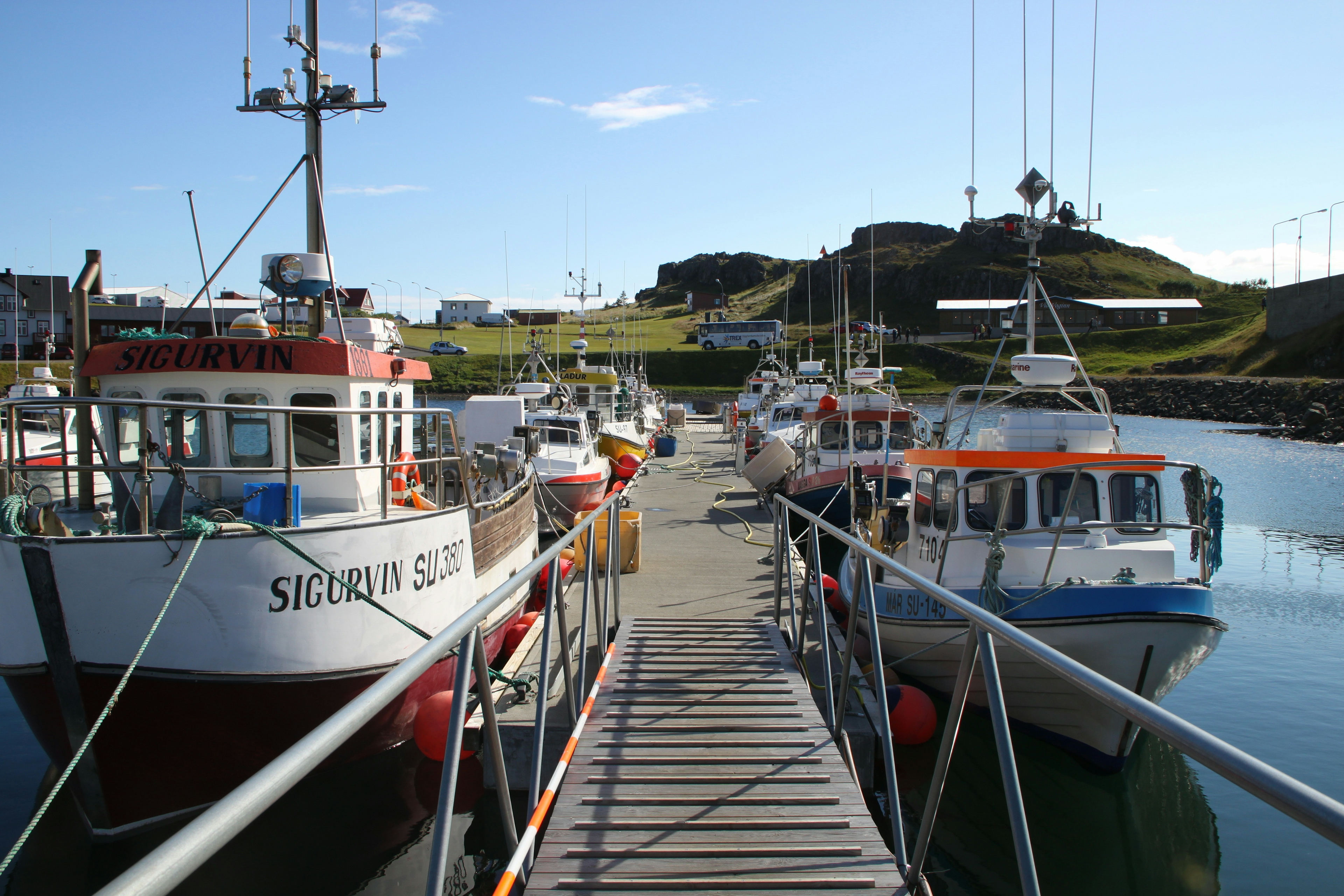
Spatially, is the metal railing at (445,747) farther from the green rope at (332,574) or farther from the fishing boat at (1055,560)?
the fishing boat at (1055,560)

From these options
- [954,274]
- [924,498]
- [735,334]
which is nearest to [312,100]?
[924,498]

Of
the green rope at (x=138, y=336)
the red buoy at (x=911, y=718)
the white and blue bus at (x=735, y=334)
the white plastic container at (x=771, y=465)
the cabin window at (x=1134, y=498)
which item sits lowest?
the red buoy at (x=911, y=718)

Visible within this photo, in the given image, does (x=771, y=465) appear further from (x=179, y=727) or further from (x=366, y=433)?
(x=179, y=727)

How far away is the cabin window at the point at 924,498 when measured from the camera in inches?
371

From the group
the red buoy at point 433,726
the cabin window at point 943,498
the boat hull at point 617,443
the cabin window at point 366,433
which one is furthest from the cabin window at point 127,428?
the boat hull at point 617,443

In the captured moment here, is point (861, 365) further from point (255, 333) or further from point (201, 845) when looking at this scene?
point (201, 845)

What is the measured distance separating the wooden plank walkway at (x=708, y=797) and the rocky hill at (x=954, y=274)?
9518 cm

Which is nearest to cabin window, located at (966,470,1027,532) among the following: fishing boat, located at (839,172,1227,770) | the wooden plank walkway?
fishing boat, located at (839,172,1227,770)

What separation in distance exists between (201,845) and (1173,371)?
76109 millimetres

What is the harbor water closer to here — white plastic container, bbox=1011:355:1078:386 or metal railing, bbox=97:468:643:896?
metal railing, bbox=97:468:643:896

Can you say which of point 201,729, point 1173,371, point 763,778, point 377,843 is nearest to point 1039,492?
point 763,778

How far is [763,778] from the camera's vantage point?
484 centimetres

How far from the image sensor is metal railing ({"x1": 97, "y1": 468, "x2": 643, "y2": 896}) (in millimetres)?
1366

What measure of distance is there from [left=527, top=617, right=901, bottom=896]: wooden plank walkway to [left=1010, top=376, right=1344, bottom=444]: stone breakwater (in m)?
37.6
